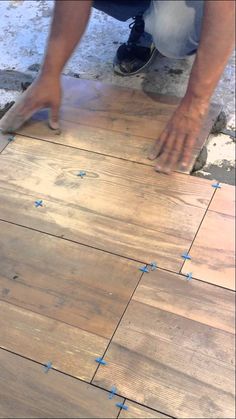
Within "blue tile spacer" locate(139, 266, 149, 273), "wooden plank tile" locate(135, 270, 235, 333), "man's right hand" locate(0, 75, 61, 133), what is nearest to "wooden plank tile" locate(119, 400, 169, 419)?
"wooden plank tile" locate(135, 270, 235, 333)

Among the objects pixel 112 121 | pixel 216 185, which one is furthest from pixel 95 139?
pixel 216 185

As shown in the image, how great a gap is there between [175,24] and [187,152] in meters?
0.41

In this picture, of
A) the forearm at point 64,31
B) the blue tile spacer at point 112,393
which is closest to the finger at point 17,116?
the forearm at point 64,31

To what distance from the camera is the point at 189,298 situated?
3.93ft

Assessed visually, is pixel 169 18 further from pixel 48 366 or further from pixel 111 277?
pixel 48 366

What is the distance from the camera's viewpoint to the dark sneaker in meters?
1.78

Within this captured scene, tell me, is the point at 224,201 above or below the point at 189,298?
above

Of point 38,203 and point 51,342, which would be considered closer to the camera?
point 51,342

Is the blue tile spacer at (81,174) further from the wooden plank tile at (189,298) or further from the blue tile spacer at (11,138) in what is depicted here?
the wooden plank tile at (189,298)

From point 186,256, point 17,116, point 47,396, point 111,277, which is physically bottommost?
point 47,396

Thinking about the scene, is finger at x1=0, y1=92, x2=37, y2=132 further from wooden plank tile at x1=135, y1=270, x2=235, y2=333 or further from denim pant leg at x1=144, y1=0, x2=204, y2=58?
wooden plank tile at x1=135, y1=270, x2=235, y2=333

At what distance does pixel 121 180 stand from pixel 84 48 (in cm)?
76

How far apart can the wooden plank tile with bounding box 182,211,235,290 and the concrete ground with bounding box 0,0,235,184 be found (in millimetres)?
170

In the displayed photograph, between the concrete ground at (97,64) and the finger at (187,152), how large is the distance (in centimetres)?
5
